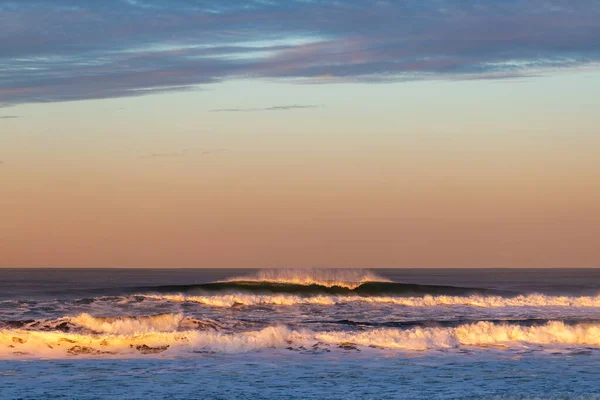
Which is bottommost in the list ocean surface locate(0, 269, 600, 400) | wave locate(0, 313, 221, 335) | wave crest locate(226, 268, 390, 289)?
ocean surface locate(0, 269, 600, 400)

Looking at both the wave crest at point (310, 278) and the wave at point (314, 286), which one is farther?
the wave crest at point (310, 278)

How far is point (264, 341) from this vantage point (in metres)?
24.0

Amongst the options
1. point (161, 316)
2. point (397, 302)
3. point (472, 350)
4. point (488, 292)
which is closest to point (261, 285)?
point (397, 302)

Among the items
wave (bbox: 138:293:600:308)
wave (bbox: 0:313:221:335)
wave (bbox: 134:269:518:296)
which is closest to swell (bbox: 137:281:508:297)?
wave (bbox: 134:269:518:296)

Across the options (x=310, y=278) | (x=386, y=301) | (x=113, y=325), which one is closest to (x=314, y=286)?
(x=310, y=278)

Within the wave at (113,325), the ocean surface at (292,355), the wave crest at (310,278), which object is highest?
the wave crest at (310,278)

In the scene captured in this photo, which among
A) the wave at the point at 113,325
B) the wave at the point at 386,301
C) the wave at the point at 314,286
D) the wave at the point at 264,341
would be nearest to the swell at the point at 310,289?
the wave at the point at 314,286

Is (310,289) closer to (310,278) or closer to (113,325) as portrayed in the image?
(310,278)

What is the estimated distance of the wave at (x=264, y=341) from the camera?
2297 centimetres

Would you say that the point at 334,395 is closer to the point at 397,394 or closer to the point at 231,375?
the point at 397,394

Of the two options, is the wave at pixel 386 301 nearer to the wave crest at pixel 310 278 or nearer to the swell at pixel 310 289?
the swell at pixel 310 289

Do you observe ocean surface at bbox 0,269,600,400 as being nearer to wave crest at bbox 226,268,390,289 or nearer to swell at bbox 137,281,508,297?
swell at bbox 137,281,508,297

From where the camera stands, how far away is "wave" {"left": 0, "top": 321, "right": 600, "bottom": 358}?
75.4ft

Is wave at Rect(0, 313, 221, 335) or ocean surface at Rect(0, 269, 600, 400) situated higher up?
wave at Rect(0, 313, 221, 335)
